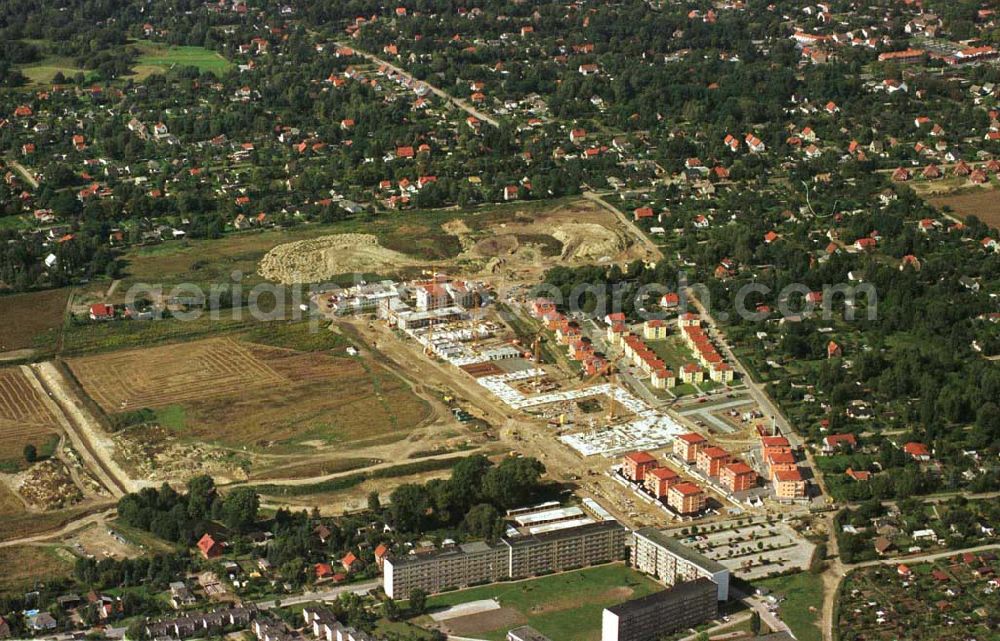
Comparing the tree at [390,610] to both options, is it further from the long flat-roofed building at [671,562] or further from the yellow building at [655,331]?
the yellow building at [655,331]

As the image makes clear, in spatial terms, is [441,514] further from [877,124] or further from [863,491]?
[877,124]

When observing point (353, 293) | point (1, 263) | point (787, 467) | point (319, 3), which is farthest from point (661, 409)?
point (319, 3)

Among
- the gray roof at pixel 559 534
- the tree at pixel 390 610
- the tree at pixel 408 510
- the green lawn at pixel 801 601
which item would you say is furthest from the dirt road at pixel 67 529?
the green lawn at pixel 801 601

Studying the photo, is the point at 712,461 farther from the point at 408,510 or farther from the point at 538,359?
the point at 538,359

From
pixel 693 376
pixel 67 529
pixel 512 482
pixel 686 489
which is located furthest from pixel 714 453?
pixel 67 529

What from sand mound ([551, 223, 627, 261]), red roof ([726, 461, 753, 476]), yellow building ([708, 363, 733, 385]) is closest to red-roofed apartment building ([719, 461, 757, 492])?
red roof ([726, 461, 753, 476])

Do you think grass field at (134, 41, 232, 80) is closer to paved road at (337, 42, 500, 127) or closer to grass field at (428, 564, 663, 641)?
paved road at (337, 42, 500, 127)
